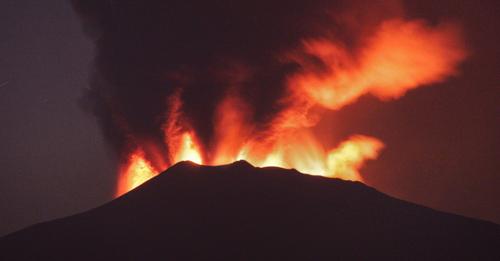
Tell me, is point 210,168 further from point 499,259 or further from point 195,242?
point 499,259

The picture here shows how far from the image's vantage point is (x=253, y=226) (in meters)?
20.6

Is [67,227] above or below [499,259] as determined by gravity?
above

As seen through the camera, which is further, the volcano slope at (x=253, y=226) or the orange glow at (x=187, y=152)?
the orange glow at (x=187, y=152)

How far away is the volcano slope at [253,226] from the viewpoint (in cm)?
1873

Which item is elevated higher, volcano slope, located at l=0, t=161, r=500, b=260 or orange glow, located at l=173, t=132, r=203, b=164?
orange glow, located at l=173, t=132, r=203, b=164

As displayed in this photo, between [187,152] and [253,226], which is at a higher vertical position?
[187,152]

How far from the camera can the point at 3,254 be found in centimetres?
1969

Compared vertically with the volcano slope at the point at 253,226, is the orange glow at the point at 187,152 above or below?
above

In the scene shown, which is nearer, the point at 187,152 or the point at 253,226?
the point at 253,226

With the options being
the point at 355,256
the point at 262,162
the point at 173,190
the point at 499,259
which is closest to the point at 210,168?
the point at 173,190

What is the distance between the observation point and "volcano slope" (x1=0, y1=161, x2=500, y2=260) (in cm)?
1873

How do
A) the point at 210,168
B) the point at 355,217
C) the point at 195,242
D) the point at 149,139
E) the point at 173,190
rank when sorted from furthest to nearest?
the point at 149,139, the point at 210,168, the point at 173,190, the point at 355,217, the point at 195,242

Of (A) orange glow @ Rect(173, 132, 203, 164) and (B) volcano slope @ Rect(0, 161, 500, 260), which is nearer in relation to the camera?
(B) volcano slope @ Rect(0, 161, 500, 260)

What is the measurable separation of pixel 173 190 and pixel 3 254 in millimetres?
7253
